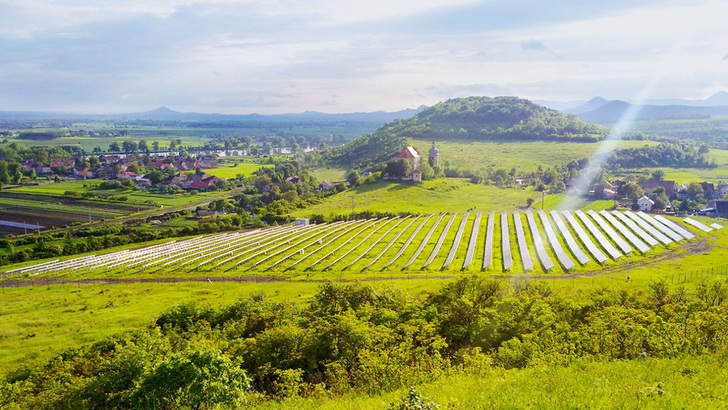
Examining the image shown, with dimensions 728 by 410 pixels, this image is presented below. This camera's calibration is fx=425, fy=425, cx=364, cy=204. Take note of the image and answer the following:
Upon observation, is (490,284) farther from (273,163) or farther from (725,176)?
(273,163)

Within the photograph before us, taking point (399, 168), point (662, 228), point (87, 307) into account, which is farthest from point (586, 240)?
point (399, 168)

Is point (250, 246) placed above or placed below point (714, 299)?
below

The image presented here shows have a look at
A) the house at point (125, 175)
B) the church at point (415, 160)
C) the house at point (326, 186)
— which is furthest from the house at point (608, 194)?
the house at point (125, 175)

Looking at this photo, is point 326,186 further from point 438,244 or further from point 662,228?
point 662,228

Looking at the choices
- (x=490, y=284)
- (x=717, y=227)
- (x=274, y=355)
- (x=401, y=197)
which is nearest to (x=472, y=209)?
(x=401, y=197)

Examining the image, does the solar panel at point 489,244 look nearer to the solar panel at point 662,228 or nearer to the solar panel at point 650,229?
the solar panel at point 650,229

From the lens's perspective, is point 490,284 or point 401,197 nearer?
point 490,284

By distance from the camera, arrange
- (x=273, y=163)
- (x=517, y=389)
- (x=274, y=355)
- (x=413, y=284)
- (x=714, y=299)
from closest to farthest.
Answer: (x=517, y=389) < (x=274, y=355) < (x=714, y=299) < (x=413, y=284) < (x=273, y=163)

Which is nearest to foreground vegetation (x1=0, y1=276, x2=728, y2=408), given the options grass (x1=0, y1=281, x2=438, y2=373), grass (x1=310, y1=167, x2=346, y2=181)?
grass (x1=0, y1=281, x2=438, y2=373)
